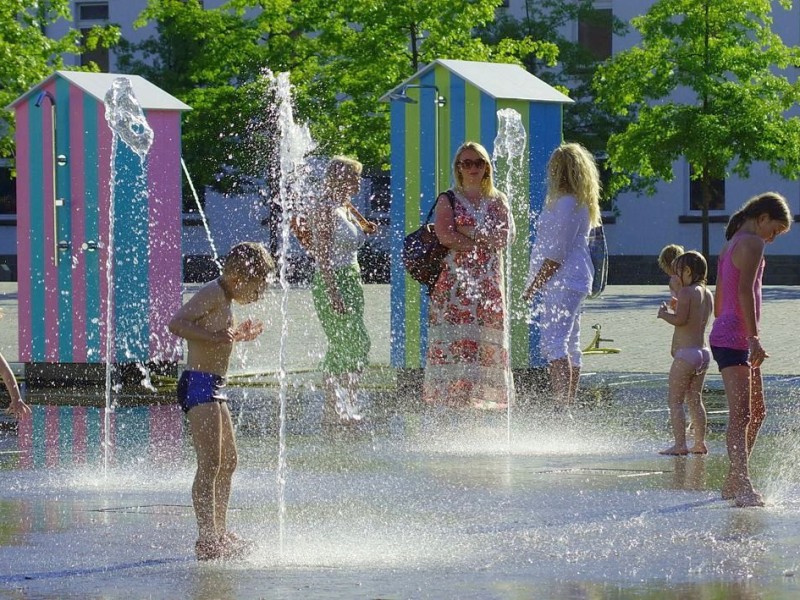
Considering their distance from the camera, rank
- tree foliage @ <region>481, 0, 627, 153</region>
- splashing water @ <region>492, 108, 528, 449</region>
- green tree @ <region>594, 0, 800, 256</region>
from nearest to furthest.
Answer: splashing water @ <region>492, 108, 528, 449</region> → green tree @ <region>594, 0, 800, 256</region> → tree foliage @ <region>481, 0, 627, 153</region>

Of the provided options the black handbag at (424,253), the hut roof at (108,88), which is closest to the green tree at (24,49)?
the hut roof at (108,88)

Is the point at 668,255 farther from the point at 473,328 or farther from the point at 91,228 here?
the point at 91,228

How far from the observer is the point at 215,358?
19.6 ft

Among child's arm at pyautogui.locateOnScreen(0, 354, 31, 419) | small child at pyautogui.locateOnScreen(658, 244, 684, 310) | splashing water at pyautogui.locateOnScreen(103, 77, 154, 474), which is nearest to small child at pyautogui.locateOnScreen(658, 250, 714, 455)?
small child at pyautogui.locateOnScreen(658, 244, 684, 310)

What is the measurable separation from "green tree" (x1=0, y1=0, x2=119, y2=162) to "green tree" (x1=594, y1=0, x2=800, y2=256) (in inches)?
420

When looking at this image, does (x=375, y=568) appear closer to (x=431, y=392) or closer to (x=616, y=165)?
(x=431, y=392)

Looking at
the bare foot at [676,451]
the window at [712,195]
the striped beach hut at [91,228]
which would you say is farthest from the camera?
the window at [712,195]

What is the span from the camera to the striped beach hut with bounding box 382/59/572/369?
11.7m

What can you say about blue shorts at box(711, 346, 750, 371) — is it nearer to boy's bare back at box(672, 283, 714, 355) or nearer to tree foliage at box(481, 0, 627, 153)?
boy's bare back at box(672, 283, 714, 355)

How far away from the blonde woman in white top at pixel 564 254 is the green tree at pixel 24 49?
62.6 feet

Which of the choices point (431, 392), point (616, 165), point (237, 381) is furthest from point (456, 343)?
point (616, 165)

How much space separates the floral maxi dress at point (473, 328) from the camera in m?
9.68

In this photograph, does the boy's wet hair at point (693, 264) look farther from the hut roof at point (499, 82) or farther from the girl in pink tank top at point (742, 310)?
the hut roof at point (499, 82)

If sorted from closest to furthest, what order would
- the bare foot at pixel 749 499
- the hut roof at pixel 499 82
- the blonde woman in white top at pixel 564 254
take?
the bare foot at pixel 749 499
the blonde woman in white top at pixel 564 254
the hut roof at pixel 499 82
